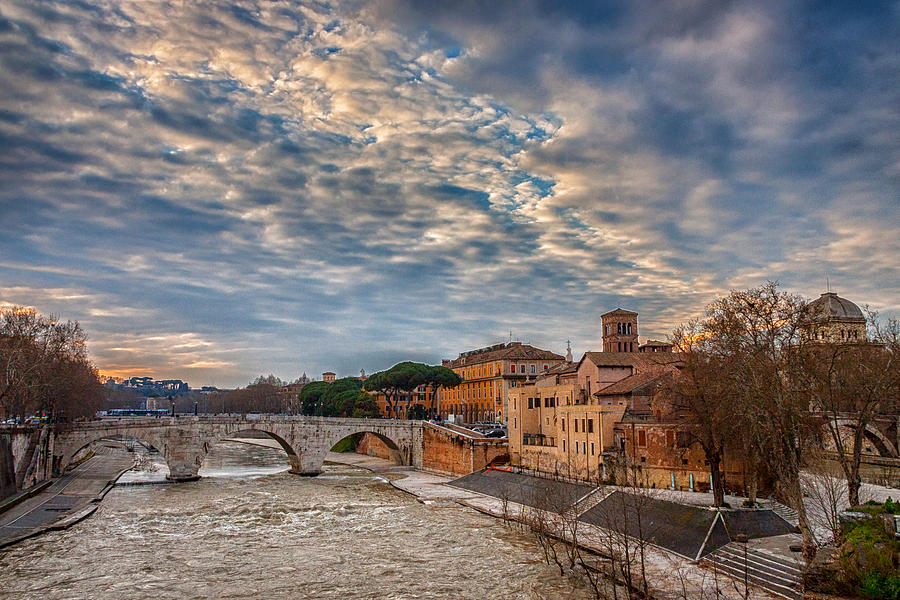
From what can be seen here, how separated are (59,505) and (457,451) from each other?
33628 mm

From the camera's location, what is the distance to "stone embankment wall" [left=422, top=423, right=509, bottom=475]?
6084 centimetres

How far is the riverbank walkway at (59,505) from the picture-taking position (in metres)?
35.1

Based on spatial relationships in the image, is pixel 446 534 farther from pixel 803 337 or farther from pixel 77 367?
pixel 77 367

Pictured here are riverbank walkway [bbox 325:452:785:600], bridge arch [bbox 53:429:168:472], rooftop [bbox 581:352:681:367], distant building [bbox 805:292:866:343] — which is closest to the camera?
riverbank walkway [bbox 325:452:785:600]

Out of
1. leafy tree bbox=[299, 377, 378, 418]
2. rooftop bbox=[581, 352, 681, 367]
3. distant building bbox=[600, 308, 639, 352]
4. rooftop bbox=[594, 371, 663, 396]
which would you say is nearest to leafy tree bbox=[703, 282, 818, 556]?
rooftop bbox=[594, 371, 663, 396]

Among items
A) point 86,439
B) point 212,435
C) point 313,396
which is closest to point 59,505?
point 86,439

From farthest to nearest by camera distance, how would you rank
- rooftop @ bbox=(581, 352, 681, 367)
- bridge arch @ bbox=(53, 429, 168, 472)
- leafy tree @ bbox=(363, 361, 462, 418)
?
leafy tree @ bbox=(363, 361, 462, 418)
bridge arch @ bbox=(53, 429, 168, 472)
rooftop @ bbox=(581, 352, 681, 367)

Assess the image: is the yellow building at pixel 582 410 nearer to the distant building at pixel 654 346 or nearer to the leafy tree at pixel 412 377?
the distant building at pixel 654 346

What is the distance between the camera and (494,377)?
316 feet

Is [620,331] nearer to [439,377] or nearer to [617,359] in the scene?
[617,359]

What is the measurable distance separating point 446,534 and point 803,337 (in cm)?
2085

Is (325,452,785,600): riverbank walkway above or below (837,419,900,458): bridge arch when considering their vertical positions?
below

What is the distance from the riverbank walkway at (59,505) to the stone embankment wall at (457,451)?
98.9 feet

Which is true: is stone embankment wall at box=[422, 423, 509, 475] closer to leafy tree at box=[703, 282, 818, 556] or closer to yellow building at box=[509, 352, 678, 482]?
yellow building at box=[509, 352, 678, 482]
